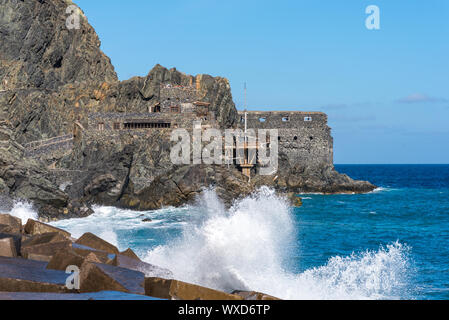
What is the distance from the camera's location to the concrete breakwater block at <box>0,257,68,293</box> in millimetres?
10672

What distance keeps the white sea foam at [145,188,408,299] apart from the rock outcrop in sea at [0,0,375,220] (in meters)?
21.2

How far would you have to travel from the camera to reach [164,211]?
1886 inches

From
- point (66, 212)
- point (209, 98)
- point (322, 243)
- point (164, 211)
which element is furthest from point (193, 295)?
point (209, 98)

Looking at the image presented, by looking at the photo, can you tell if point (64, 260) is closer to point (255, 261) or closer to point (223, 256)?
point (223, 256)

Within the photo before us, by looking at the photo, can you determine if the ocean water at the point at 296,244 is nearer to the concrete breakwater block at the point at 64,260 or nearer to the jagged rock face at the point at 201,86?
the concrete breakwater block at the point at 64,260

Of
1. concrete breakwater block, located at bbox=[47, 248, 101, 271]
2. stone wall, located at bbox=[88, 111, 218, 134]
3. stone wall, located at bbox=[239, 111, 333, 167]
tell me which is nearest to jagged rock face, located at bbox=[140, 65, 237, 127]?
stone wall, located at bbox=[239, 111, 333, 167]

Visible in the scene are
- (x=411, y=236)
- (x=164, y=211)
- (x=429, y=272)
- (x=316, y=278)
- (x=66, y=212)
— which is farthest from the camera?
(x=164, y=211)

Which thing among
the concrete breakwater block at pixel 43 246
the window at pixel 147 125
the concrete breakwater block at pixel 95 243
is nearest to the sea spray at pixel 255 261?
the concrete breakwater block at pixel 95 243

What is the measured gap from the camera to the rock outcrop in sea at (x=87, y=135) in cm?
4903

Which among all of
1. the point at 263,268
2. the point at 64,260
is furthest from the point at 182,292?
the point at 263,268

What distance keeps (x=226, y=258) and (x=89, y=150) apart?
1756 inches

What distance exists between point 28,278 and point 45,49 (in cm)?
8011

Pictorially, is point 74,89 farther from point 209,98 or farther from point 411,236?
point 411,236

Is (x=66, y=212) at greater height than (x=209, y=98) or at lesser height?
lesser
